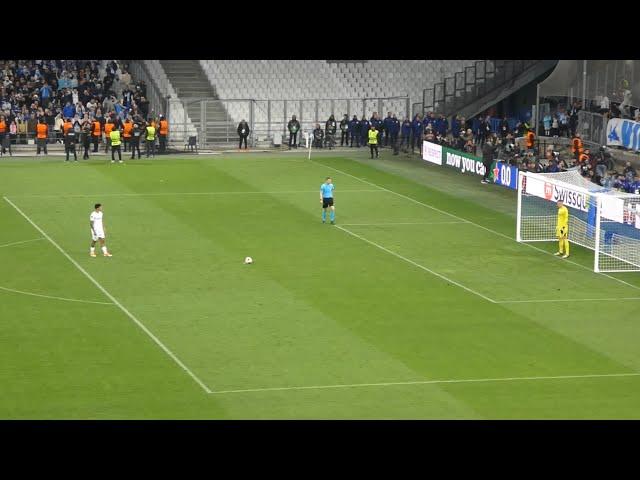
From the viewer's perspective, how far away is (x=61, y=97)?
64.1 m

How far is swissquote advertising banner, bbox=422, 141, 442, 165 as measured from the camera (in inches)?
2307

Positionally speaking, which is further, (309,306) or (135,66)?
(135,66)

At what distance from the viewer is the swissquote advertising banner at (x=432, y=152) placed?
2307 inches

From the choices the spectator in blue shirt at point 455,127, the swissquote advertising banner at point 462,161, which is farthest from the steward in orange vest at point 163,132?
the spectator in blue shirt at point 455,127

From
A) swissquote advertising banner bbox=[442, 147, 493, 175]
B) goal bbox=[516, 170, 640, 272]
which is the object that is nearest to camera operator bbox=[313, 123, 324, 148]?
swissquote advertising banner bbox=[442, 147, 493, 175]

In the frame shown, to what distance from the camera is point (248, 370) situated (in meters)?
28.2

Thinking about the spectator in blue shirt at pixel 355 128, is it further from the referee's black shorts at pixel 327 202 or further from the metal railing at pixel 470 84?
the referee's black shorts at pixel 327 202

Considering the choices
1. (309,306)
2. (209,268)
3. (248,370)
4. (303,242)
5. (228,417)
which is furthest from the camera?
(303,242)

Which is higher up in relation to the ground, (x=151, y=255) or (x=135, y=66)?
(x=135, y=66)

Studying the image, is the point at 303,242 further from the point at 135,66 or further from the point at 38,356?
the point at 135,66

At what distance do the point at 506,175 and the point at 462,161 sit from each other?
445 centimetres

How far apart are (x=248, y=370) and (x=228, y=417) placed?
308 centimetres

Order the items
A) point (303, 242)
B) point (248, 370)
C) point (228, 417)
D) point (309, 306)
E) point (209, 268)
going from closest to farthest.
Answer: point (228, 417) → point (248, 370) → point (309, 306) → point (209, 268) → point (303, 242)

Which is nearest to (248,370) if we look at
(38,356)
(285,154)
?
(38,356)
